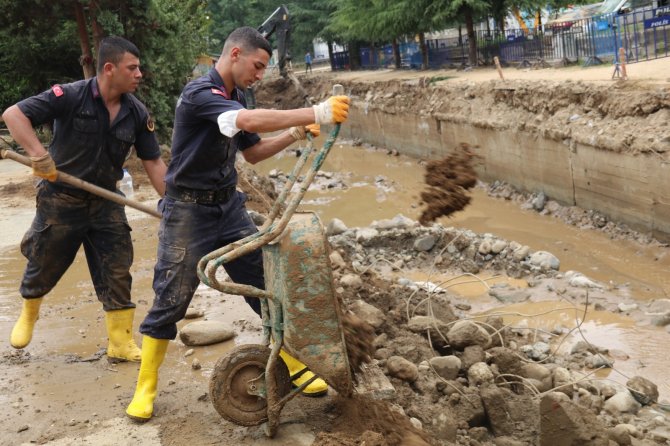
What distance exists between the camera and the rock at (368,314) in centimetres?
531

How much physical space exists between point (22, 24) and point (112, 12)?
2114mm

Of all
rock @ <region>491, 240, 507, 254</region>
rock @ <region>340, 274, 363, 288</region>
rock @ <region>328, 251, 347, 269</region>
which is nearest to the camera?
rock @ <region>340, 274, 363, 288</region>

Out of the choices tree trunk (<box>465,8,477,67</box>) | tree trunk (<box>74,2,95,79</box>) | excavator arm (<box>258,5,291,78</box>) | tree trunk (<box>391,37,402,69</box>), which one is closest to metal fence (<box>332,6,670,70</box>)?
tree trunk (<box>391,37,402,69</box>)

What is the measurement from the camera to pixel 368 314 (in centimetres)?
539

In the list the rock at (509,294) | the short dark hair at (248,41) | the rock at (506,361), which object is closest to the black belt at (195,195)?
the short dark hair at (248,41)

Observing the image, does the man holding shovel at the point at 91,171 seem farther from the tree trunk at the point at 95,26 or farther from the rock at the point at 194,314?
the tree trunk at the point at 95,26

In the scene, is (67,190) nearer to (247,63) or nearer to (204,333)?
(204,333)

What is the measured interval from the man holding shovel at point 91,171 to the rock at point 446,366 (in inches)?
77.4

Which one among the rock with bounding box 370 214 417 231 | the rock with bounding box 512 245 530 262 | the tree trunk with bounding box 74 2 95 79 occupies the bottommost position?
the rock with bounding box 512 245 530 262

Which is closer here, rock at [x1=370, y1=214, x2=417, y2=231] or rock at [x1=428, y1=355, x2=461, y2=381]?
rock at [x1=428, y1=355, x2=461, y2=381]

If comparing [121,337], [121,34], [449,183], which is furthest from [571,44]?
[121,337]

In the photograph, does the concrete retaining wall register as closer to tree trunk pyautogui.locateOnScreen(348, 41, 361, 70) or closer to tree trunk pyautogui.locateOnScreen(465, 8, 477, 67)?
tree trunk pyautogui.locateOnScreen(465, 8, 477, 67)

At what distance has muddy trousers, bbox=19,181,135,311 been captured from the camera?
4.76 meters

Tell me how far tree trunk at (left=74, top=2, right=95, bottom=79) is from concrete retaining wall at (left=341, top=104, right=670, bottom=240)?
7.46 m
